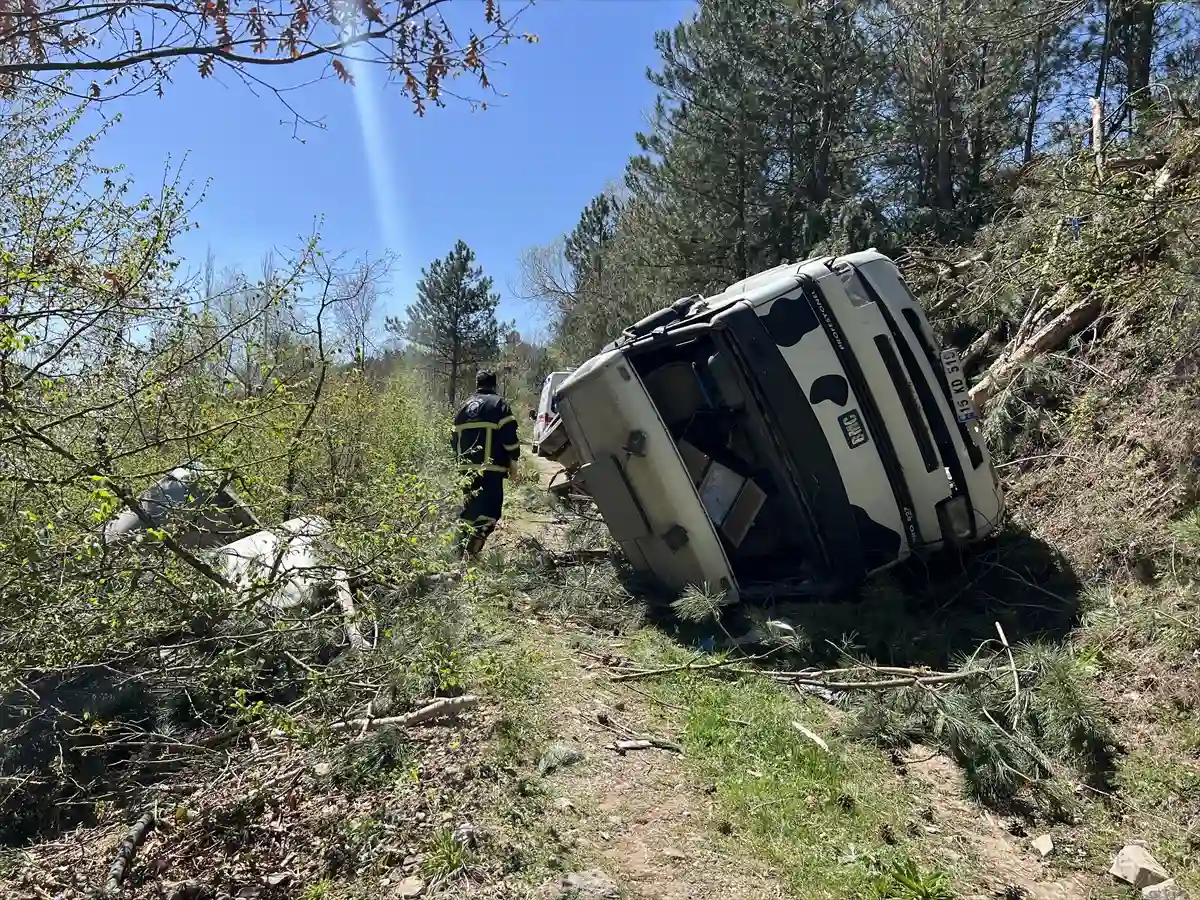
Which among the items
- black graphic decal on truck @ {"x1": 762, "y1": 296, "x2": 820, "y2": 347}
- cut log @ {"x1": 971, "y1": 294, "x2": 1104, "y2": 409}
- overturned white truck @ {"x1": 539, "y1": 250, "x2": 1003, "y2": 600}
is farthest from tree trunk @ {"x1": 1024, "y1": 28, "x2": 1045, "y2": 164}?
black graphic decal on truck @ {"x1": 762, "y1": 296, "x2": 820, "y2": 347}

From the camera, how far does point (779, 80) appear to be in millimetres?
13164

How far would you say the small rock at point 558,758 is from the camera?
295 centimetres

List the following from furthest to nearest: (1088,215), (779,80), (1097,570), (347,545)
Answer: (779,80), (1088,215), (1097,570), (347,545)

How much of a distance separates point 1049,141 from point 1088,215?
8620mm

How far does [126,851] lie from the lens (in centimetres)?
267

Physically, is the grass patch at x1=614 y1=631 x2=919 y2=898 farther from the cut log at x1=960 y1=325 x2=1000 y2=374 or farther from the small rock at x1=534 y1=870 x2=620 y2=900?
the cut log at x1=960 y1=325 x2=1000 y2=374

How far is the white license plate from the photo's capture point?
444 centimetres

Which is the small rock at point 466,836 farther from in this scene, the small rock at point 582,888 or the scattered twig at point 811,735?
the scattered twig at point 811,735

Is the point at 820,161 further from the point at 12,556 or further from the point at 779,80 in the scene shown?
the point at 12,556

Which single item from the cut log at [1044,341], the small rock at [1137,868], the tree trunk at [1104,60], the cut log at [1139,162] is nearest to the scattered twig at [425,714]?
the small rock at [1137,868]

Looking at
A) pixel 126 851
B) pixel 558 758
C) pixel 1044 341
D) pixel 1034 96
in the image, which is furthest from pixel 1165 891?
pixel 1034 96

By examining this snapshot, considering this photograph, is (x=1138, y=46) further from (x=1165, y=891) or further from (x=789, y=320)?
(x=1165, y=891)

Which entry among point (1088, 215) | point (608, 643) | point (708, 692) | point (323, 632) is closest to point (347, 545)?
point (323, 632)

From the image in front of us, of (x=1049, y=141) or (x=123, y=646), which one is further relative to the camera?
(x=1049, y=141)
